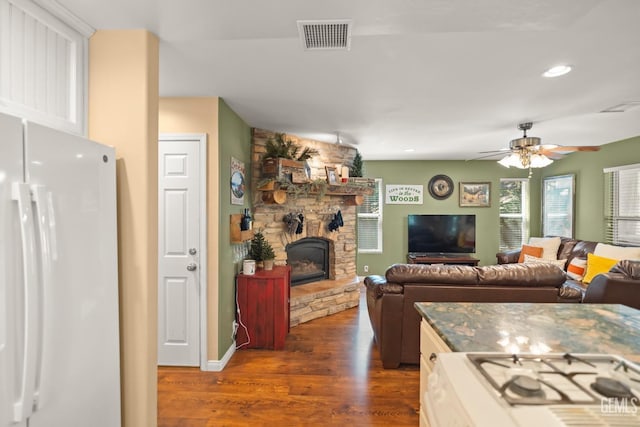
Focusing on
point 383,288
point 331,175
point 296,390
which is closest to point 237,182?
point 331,175

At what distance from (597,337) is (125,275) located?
2.31m

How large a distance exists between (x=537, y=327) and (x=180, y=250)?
2745 millimetres

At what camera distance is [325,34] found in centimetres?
169

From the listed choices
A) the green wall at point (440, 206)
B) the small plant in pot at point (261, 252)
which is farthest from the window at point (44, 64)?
the green wall at point (440, 206)

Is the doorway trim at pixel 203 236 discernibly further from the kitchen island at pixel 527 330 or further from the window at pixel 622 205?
the window at pixel 622 205

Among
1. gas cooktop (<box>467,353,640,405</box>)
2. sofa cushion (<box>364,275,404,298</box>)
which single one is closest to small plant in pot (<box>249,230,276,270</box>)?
sofa cushion (<box>364,275,404,298</box>)

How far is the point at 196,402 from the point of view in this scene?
2.43 m

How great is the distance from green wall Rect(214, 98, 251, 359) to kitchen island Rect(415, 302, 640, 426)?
191 centimetres

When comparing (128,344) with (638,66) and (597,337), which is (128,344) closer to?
(597,337)

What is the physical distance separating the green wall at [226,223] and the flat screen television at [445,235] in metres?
4.03

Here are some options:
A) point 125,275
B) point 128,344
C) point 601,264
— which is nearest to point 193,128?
point 125,275

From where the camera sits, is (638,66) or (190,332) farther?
(190,332)

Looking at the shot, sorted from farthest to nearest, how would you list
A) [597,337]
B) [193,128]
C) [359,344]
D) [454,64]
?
[359,344] < [193,128] < [454,64] < [597,337]

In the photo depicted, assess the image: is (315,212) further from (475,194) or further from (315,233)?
(475,194)
